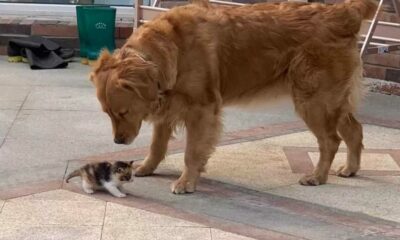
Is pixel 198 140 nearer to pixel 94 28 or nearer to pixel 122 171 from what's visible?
pixel 122 171

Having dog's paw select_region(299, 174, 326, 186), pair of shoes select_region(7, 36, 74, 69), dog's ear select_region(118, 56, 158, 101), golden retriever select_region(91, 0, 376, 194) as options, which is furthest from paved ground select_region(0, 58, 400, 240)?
pair of shoes select_region(7, 36, 74, 69)

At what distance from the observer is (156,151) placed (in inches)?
249

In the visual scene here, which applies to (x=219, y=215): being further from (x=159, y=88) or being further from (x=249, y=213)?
(x=159, y=88)

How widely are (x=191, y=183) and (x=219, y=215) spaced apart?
60 centimetres

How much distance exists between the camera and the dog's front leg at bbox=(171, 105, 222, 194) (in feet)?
19.3

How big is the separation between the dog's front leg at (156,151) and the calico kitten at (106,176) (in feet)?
1.84

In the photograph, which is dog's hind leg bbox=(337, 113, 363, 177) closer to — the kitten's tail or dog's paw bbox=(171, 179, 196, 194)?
dog's paw bbox=(171, 179, 196, 194)

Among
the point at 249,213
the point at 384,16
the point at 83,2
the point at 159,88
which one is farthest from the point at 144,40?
the point at 83,2

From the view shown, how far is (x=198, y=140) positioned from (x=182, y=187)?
1.24ft

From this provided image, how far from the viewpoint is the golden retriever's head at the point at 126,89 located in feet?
18.1

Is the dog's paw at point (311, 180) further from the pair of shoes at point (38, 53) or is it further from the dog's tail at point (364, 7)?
the pair of shoes at point (38, 53)

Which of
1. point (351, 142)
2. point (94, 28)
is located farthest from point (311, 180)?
point (94, 28)

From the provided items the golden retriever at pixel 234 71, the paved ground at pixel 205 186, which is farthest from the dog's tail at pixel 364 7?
the paved ground at pixel 205 186

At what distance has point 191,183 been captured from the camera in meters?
5.87
